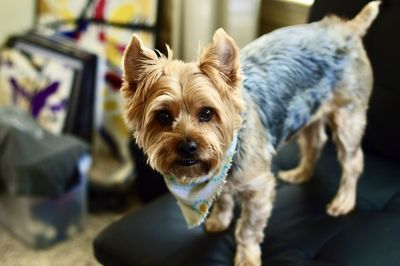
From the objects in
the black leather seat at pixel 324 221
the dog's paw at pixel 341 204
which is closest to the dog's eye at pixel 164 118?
the black leather seat at pixel 324 221

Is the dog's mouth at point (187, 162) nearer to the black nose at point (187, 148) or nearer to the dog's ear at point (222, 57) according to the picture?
the black nose at point (187, 148)

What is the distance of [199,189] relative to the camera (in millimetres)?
1262

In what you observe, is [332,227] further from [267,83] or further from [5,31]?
[5,31]

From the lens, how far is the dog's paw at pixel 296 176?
163 centimetres

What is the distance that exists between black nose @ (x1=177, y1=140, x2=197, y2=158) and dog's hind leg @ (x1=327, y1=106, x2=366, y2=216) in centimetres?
58

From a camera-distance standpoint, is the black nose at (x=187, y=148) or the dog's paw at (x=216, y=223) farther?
the dog's paw at (x=216, y=223)

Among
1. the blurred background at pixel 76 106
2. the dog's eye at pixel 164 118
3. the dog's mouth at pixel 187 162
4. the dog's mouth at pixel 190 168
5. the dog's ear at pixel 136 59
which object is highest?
the dog's ear at pixel 136 59

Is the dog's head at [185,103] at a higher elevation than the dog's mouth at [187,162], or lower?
higher

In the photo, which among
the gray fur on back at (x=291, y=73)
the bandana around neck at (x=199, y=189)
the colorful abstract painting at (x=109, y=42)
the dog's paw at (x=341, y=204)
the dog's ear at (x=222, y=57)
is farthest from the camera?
the colorful abstract painting at (x=109, y=42)

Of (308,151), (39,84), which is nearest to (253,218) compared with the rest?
(308,151)

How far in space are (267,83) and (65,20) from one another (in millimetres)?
1523

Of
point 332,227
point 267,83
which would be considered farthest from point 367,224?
point 267,83

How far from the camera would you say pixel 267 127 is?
52.7 inches

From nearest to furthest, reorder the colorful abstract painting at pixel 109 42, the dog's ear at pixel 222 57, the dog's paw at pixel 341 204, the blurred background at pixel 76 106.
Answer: the dog's ear at pixel 222 57, the dog's paw at pixel 341 204, the blurred background at pixel 76 106, the colorful abstract painting at pixel 109 42
